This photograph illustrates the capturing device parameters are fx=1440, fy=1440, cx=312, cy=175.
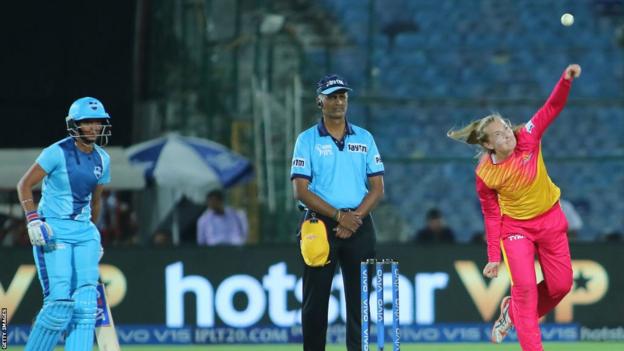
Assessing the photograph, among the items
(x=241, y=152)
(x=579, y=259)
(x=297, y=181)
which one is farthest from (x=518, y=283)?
(x=241, y=152)

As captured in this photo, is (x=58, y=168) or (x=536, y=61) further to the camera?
(x=536, y=61)

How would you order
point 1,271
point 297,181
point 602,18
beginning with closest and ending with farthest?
1. point 297,181
2. point 1,271
3. point 602,18

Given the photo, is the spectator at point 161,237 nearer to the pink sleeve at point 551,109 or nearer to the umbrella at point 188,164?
the umbrella at point 188,164

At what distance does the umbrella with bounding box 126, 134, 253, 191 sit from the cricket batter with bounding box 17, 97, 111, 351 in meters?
6.86

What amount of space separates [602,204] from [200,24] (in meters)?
5.59

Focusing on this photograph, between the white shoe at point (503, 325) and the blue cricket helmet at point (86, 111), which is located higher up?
the blue cricket helmet at point (86, 111)

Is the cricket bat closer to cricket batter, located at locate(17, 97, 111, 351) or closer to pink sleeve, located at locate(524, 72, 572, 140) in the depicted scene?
cricket batter, located at locate(17, 97, 111, 351)

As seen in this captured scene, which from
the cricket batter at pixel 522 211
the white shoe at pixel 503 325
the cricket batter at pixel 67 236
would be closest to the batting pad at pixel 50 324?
the cricket batter at pixel 67 236

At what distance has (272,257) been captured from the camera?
13.4 m

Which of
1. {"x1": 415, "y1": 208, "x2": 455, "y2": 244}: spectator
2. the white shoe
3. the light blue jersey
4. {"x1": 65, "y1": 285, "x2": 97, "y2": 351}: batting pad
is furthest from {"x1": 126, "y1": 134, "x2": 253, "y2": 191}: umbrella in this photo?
{"x1": 65, "y1": 285, "x2": 97, "y2": 351}: batting pad

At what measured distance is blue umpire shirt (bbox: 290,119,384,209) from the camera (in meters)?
8.88

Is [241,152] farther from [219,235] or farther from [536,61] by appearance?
[536,61]

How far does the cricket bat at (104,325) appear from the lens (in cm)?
957

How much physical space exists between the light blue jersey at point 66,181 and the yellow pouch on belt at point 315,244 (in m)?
1.39
